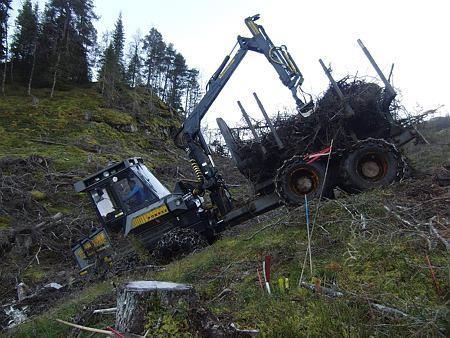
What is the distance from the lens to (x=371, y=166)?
7.94m

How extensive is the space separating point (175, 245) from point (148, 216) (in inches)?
36.5

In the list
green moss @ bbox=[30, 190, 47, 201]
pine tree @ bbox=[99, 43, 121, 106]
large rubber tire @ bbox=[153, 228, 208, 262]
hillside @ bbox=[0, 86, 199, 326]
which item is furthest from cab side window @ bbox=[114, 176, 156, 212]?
pine tree @ bbox=[99, 43, 121, 106]

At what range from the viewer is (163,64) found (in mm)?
55375

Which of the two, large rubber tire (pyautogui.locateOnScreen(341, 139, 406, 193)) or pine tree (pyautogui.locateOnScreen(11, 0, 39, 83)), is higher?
pine tree (pyautogui.locateOnScreen(11, 0, 39, 83))

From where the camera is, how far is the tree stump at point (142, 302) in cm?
315

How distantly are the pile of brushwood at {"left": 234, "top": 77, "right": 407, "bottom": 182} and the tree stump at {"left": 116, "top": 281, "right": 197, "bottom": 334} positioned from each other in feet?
18.6

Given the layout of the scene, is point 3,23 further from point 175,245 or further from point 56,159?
point 175,245

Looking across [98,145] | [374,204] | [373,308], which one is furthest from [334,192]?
[98,145]

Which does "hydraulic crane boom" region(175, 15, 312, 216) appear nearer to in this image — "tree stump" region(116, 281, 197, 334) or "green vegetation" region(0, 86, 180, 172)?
"tree stump" region(116, 281, 197, 334)

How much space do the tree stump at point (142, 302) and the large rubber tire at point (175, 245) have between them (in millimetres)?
5406

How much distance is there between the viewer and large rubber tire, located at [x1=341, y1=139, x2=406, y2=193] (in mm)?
7707

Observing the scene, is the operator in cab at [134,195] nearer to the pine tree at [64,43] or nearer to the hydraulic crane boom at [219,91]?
the hydraulic crane boom at [219,91]

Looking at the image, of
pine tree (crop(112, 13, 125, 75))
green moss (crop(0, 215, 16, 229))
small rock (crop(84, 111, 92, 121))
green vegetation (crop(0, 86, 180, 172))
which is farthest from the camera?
pine tree (crop(112, 13, 125, 75))

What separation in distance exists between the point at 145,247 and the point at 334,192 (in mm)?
4193
